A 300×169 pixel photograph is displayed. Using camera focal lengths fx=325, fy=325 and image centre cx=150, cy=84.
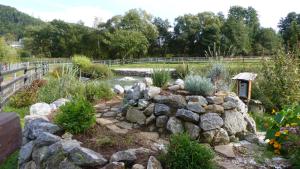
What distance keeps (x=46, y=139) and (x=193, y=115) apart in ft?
6.02

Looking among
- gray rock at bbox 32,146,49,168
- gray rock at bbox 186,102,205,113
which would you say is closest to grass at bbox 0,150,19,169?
gray rock at bbox 32,146,49,168

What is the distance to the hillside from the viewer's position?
7531 centimetres

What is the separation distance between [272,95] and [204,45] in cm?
3479

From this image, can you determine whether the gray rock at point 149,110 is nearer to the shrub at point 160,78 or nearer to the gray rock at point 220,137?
the gray rock at point 220,137

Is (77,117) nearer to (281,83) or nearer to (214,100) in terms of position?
(214,100)

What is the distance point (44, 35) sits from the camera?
47.8 meters

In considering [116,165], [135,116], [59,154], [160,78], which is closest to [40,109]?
[135,116]

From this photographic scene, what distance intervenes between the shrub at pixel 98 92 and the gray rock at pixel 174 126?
2.45 metres

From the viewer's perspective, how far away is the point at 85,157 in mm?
3357

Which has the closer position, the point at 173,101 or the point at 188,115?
the point at 188,115

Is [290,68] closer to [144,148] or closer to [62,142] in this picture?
[144,148]

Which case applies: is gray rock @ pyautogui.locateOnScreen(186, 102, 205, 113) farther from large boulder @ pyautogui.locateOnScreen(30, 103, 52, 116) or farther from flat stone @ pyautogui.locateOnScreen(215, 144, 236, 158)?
large boulder @ pyautogui.locateOnScreen(30, 103, 52, 116)

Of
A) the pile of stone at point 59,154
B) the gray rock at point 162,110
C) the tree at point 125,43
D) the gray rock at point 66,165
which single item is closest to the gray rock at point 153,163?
the pile of stone at point 59,154

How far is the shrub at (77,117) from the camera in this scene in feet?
13.3
